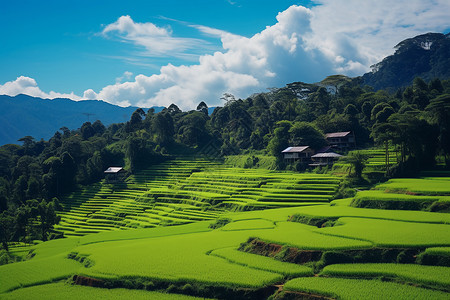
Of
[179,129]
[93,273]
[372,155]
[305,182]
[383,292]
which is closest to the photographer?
[383,292]

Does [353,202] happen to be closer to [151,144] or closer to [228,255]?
[228,255]

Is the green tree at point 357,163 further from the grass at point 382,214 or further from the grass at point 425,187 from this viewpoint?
the grass at point 382,214

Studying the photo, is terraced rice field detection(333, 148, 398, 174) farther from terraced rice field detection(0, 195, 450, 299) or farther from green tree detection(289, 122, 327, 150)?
terraced rice field detection(0, 195, 450, 299)

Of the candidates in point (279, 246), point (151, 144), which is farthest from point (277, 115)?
point (279, 246)

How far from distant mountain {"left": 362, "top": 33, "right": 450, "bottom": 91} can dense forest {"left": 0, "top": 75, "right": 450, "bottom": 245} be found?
121 ft

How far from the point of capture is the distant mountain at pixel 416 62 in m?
106

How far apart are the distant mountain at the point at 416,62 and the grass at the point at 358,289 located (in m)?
104

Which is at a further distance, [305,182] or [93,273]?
[305,182]

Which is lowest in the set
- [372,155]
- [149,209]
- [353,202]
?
[149,209]

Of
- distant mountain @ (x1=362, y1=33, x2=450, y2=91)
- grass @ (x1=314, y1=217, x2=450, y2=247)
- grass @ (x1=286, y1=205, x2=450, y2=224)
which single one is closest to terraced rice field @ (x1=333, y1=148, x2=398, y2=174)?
grass @ (x1=286, y1=205, x2=450, y2=224)

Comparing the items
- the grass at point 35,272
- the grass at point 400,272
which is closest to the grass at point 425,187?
the grass at point 400,272

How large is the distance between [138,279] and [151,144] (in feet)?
212

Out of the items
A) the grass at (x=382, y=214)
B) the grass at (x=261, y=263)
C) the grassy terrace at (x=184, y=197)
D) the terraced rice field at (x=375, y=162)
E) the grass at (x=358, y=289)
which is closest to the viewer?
the grass at (x=358, y=289)

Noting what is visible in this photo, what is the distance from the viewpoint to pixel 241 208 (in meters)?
38.8
